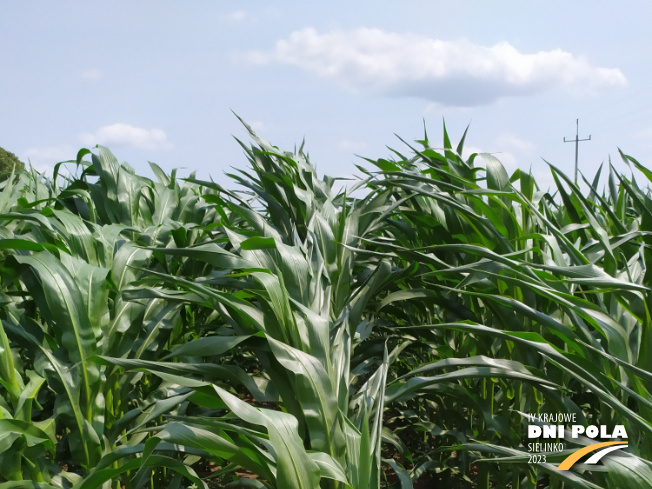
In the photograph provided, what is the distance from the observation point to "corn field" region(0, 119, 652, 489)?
39.1 inches

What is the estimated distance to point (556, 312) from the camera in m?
A: 1.37

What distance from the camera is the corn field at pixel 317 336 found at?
0.99 m

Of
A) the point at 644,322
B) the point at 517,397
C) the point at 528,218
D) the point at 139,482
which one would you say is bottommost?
the point at 139,482

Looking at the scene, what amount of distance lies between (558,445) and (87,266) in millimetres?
1094

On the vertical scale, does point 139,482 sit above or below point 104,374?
below

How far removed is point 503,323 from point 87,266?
980mm

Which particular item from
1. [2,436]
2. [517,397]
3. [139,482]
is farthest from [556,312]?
[2,436]

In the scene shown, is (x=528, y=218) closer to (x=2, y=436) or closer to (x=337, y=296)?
(x=337, y=296)

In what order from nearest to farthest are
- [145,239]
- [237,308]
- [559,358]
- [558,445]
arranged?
1. [559,358]
2. [237,308]
3. [558,445]
4. [145,239]

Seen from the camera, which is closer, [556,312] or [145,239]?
[556,312]

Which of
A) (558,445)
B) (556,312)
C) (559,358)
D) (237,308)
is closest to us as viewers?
(559,358)

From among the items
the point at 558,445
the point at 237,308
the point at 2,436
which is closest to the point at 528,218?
the point at 558,445

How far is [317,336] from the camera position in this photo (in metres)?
1.06

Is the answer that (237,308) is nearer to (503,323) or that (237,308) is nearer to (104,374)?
(104,374)
